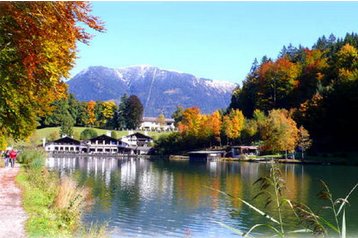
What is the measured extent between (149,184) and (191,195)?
676 centimetres

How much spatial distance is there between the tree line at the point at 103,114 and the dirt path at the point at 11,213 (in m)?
97.8

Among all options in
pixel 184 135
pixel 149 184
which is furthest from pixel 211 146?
pixel 149 184

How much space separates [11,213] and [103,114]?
383ft

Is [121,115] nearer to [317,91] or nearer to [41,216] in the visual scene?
[317,91]

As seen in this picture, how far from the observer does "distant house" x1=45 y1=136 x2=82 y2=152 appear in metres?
99.5

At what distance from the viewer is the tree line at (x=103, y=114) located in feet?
376

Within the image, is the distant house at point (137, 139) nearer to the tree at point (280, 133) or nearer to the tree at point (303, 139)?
the tree at point (280, 133)

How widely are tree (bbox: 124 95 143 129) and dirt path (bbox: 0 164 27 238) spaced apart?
110 metres

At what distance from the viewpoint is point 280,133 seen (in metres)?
59.9

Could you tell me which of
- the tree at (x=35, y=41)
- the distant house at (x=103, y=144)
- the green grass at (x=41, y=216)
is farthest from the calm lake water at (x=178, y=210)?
the distant house at (x=103, y=144)

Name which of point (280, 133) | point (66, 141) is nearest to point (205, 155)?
point (280, 133)

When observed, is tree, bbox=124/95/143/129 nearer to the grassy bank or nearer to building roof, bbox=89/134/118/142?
building roof, bbox=89/134/118/142

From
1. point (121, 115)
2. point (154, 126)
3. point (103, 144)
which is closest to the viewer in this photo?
point (103, 144)

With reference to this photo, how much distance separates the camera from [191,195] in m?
22.8
